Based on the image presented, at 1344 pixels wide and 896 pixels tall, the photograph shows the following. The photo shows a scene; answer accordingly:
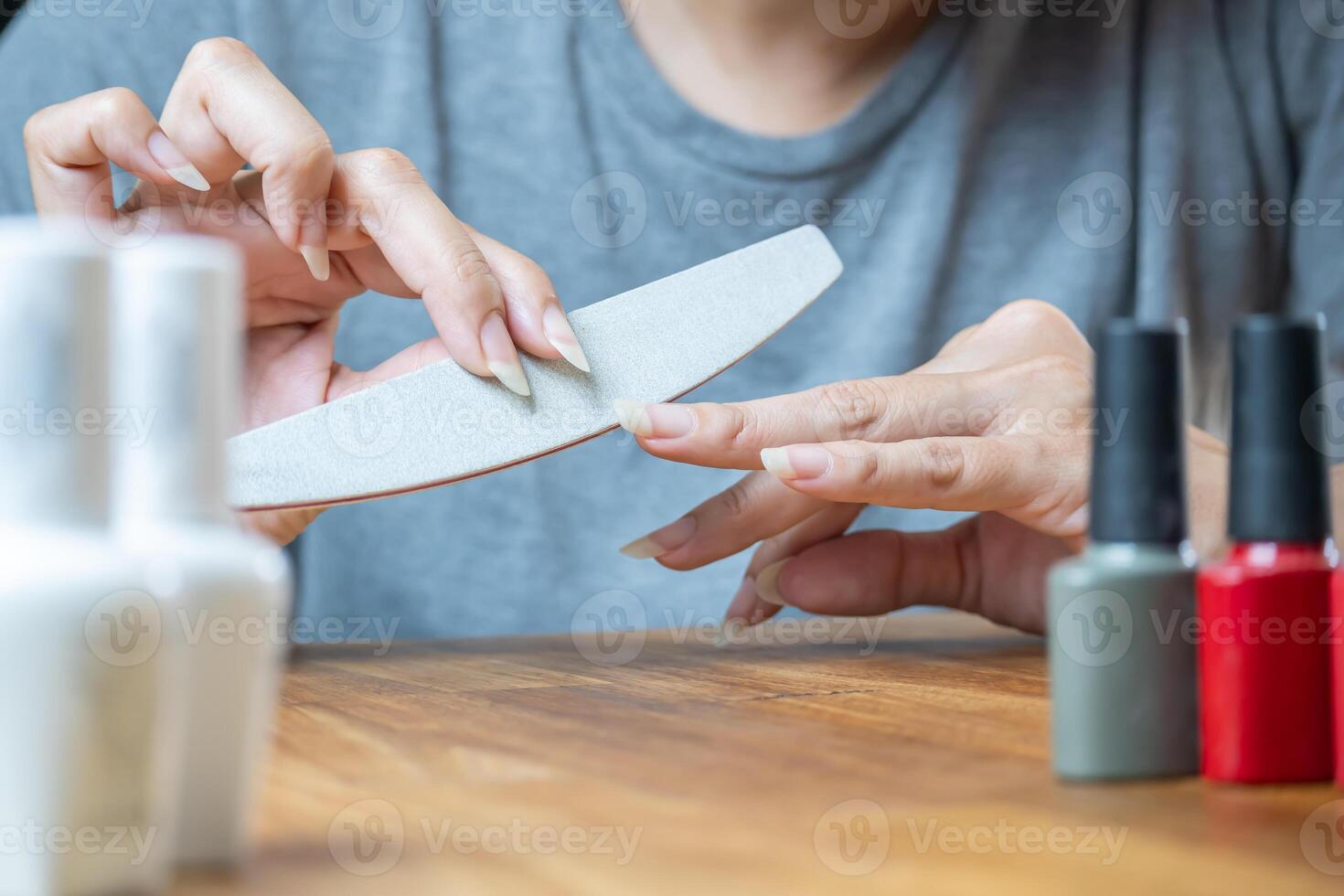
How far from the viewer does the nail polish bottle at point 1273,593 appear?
0.29 meters

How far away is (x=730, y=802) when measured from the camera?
0.28 m

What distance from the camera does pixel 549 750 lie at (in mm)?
336

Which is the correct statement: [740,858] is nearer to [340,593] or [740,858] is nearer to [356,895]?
[356,895]

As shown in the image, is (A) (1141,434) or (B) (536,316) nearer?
(A) (1141,434)

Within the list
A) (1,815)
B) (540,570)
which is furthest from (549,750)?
(540,570)
